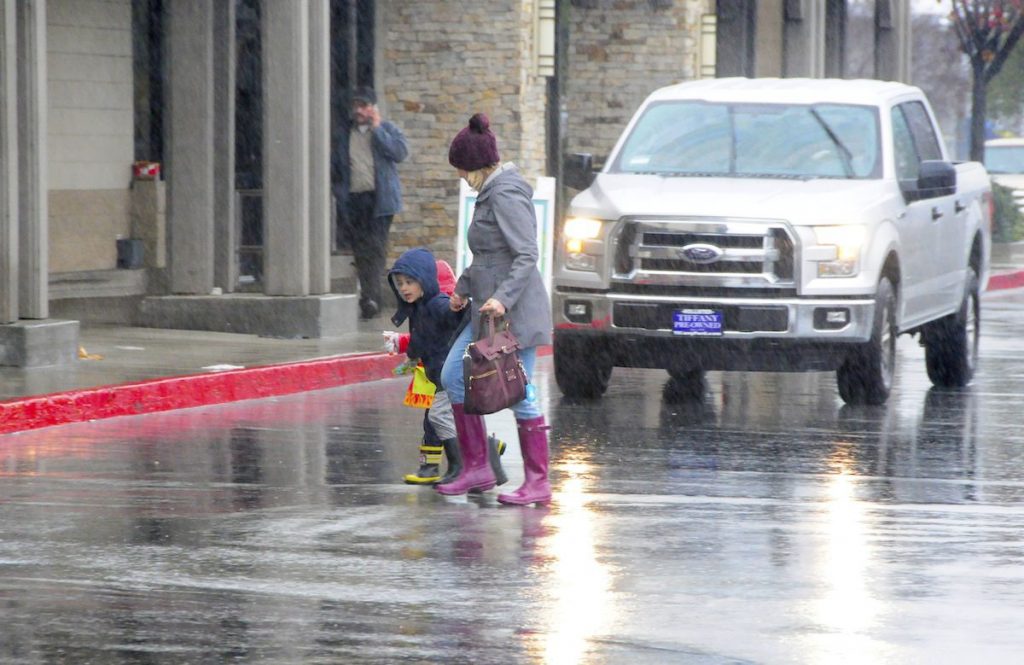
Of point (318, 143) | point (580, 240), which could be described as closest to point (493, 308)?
point (580, 240)

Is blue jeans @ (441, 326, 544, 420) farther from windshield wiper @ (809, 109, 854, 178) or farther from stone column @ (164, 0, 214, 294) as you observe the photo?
stone column @ (164, 0, 214, 294)

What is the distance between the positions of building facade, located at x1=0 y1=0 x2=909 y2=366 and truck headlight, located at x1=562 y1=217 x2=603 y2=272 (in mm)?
3384

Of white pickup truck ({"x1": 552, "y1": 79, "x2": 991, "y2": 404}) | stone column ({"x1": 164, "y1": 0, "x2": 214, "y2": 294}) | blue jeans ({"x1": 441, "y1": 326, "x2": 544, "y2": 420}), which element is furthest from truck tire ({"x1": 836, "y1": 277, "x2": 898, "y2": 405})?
stone column ({"x1": 164, "y1": 0, "x2": 214, "y2": 294})

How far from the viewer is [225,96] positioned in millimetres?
18109

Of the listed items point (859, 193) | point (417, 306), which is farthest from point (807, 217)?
point (417, 306)

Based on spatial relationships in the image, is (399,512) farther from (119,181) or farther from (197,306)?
(119,181)

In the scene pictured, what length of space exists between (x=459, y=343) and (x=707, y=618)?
285 centimetres

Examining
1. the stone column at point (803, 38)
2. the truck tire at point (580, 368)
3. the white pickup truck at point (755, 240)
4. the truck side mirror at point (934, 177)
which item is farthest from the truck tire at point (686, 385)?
the stone column at point (803, 38)

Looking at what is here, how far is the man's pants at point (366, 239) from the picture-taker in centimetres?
1828

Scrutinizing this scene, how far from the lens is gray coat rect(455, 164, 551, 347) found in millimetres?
9070

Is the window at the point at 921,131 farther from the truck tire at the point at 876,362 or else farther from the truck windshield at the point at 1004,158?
the truck windshield at the point at 1004,158

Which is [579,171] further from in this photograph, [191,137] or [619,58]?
[619,58]

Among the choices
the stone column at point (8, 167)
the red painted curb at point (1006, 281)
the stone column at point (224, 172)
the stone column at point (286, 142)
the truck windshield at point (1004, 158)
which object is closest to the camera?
the stone column at point (8, 167)

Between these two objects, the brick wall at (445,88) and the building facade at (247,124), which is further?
the brick wall at (445,88)
